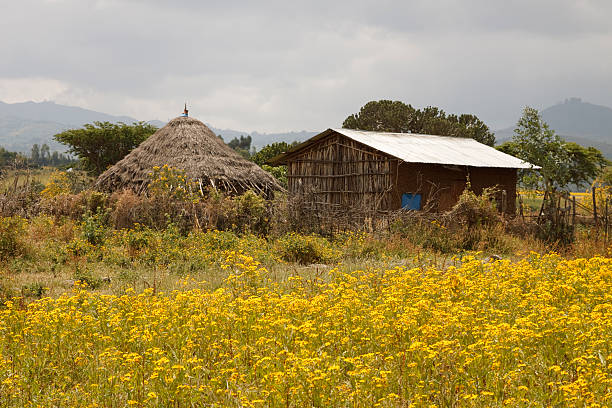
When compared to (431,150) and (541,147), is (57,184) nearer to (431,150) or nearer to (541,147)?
(431,150)

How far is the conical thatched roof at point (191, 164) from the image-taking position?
20625mm

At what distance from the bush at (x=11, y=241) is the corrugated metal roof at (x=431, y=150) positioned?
1203cm

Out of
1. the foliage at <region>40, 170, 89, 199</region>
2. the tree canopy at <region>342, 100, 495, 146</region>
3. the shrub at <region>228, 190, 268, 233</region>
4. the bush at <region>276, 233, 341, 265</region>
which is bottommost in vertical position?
the bush at <region>276, 233, 341, 265</region>

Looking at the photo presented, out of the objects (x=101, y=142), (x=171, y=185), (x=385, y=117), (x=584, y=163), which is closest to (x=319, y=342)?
(x=171, y=185)

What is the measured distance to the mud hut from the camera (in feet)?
67.6

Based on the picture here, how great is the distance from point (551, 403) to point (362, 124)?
44251 millimetres

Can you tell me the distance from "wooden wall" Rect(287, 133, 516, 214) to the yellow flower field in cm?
1234

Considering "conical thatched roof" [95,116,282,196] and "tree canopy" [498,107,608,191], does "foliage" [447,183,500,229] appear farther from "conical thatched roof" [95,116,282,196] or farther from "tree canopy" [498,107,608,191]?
"conical thatched roof" [95,116,282,196]

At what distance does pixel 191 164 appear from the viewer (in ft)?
67.5

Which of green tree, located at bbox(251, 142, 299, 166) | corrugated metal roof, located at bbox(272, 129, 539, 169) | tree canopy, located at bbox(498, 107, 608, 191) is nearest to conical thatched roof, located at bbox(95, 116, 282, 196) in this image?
corrugated metal roof, located at bbox(272, 129, 539, 169)

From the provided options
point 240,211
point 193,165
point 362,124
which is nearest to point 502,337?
point 240,211

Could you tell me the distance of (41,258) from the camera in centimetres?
1134

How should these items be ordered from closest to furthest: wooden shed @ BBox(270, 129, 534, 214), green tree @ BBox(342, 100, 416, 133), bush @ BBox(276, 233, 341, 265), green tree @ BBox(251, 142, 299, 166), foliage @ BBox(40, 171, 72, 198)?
bush @ BBox(276, 233, 341, 265) → wooden shed @ BBox(270, 129, 534, 214) → foliage @ BBox(40, 171, 72, 198) → green tree @ BBox(251, 142, 299, 166) → green tree @ BBox(342, 100, 416, 133)

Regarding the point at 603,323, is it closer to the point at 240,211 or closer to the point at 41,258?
the point at 41,258
